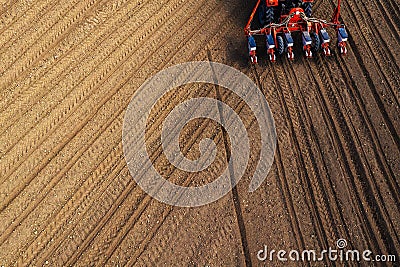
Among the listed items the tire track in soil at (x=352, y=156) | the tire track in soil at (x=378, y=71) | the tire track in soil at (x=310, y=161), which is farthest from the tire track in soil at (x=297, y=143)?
the tire track in soil at (x=378, y=71)

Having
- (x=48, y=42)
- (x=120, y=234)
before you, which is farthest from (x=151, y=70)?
(x=120, y=234)

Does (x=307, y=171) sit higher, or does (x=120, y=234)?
(x=120, y=234)

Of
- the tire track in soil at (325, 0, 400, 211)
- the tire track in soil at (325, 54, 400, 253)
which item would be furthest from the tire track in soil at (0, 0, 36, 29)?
the tire track in soil at (325, 54, 400, 253)

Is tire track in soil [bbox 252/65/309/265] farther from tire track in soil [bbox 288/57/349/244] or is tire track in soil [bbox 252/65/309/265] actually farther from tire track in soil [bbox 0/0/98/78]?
tire track in soil [bbox 0/0/98/78]

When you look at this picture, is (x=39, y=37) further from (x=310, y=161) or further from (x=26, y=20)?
(x=310, y=161)

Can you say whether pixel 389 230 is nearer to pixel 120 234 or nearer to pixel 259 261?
pixel 259 261

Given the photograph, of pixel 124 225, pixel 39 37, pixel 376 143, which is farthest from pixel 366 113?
pixel 39 37

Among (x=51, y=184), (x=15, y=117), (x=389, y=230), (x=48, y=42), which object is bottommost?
(x=389, y=230)
